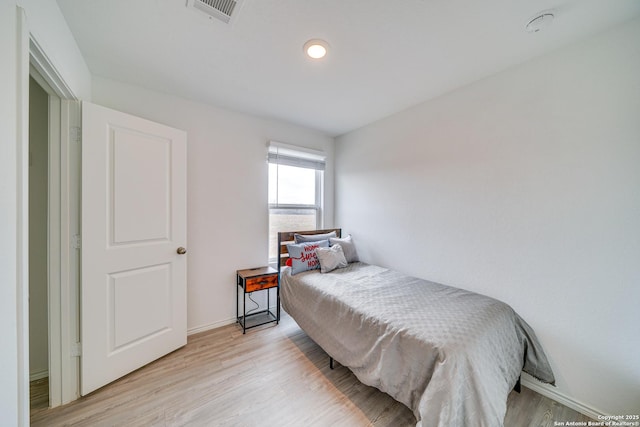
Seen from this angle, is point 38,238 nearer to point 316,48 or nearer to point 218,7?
Result: point 218,7

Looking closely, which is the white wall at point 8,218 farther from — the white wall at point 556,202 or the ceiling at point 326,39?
the white wall at point 556,202

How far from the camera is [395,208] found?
2.67 metres

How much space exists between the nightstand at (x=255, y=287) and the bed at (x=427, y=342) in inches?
18.6

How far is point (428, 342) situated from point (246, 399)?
1.31 meters

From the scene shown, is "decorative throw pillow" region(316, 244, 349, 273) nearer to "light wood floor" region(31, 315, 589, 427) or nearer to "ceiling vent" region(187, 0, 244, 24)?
"light wood floor" region(31, 315, 589, 427)

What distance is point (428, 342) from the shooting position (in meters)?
1.25

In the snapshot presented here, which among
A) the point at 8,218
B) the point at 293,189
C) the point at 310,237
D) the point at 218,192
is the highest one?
the point at 293,189

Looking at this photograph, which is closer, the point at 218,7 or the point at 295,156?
the point at 218,7

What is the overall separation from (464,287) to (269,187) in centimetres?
238

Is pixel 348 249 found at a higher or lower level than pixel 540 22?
lower

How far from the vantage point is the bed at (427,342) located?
1.14 metres

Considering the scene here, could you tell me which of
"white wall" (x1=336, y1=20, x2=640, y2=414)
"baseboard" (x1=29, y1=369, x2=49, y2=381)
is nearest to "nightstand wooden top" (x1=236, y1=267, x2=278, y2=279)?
"baseboard" (x1=29, y1=369, x2=49, y2=381)

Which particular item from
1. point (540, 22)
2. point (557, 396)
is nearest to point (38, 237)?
point (540, 22)

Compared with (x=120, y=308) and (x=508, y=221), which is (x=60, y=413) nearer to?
(x=120, y=308)
